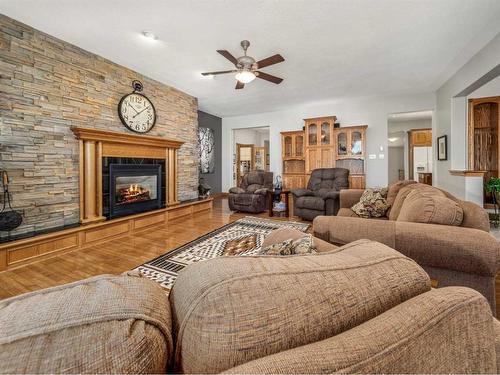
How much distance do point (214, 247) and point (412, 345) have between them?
2691 millimetres

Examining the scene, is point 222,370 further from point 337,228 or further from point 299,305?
point 337,228

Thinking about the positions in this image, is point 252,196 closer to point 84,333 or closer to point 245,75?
point 245,75

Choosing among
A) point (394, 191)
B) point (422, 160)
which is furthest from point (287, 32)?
point (422, 160)

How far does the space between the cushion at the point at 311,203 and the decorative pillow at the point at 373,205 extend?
1.12 meters

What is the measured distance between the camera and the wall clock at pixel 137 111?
3.73 meters

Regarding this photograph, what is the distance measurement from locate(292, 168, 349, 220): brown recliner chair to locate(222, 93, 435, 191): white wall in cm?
160

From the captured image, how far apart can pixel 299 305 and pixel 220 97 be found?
553 centimetres

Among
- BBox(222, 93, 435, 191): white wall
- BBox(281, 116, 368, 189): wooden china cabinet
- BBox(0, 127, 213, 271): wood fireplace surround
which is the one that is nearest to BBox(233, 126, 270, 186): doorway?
BBox(222, 93, 435, 191): white wall

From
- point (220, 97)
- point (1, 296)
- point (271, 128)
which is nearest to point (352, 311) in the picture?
point (1, 296)

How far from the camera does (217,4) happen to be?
7.50ft

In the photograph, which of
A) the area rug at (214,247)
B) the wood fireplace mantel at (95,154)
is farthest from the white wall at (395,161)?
the wood fireplace mantel at (95,154)

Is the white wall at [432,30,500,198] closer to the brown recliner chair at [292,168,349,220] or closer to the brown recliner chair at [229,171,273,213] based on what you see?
the brown recliner chair at [292,168,349,220]

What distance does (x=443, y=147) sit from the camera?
15.1 ft

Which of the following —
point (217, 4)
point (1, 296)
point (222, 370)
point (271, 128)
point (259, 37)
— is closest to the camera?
point (222, 370)
